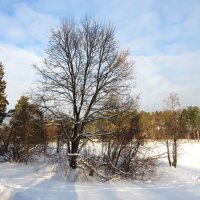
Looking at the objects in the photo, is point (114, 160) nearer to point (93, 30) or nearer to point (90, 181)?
point (90, 181)

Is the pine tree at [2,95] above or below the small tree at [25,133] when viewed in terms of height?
above

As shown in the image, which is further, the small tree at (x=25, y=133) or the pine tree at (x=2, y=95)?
the pine tree at (x=2, y=95)

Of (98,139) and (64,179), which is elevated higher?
(98,139)

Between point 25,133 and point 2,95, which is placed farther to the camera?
point 2,95

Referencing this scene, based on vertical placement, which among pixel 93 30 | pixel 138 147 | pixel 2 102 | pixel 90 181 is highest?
pixel 93 30

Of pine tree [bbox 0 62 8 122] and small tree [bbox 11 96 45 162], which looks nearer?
small tree [bbox 11 96 45 162]

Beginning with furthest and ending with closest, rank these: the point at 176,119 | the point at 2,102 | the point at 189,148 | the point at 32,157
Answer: the point at 189,148
the point at 176,119
the point at 2,102
the point at 32,157

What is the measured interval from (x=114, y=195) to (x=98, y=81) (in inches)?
422

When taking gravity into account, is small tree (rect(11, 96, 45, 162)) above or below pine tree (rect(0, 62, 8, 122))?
below

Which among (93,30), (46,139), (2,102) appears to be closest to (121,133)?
(93,30)

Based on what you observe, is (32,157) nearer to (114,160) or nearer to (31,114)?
(31,114)

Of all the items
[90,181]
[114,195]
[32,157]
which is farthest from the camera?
[32,157]

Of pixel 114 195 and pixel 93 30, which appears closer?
pixel 114 195

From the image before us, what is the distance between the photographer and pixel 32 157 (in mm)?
25750
